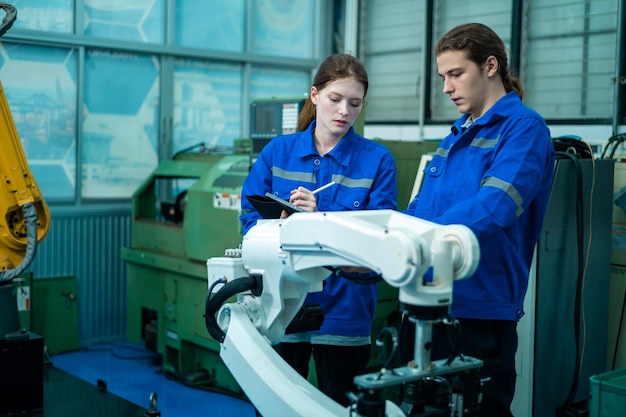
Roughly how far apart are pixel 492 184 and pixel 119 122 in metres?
4.22

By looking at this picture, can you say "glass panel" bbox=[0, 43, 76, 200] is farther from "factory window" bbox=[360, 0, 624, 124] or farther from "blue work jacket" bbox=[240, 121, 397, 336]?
"blue work jacket" bbox=[240, 121, 397, 336]

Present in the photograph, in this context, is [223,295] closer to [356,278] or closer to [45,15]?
[356,278]

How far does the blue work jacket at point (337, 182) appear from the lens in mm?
2334

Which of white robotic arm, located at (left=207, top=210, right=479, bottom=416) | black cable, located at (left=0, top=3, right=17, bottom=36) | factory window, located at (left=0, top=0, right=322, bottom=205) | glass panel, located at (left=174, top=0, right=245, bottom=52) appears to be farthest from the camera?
glass panel, located at (left=174, top=0, right=245, bottom=52)

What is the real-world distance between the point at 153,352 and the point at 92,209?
1101 mm

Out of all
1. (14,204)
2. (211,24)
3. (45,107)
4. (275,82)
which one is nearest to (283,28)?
(275,82)

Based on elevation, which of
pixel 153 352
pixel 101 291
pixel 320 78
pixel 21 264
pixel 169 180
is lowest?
pixel 153 352

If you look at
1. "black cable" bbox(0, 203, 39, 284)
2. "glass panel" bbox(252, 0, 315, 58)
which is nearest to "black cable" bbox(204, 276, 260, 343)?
"black cable" bbox(0, 203, 39, 284)

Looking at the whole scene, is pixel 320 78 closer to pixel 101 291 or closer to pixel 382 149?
pixel 382 149

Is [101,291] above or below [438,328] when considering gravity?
below

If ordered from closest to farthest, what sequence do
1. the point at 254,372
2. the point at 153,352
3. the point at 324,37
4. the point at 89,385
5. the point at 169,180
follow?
the point at 254,372
the point at 89,385
the point at 153,352
the point at 169,180
the point at 324,37

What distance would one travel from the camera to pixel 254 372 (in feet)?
6.02

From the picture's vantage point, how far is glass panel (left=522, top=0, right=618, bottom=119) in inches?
191

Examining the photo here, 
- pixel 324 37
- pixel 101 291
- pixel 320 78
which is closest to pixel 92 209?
pixel 101 291
